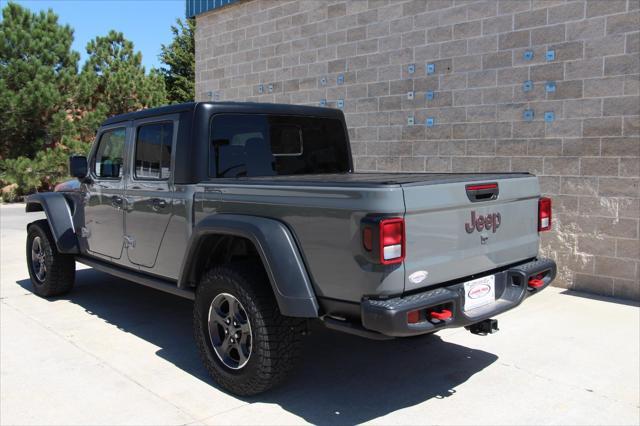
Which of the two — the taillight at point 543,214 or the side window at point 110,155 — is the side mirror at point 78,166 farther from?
the taillight at point 543,214

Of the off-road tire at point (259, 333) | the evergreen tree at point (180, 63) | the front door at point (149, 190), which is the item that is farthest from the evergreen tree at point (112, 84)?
the off-road tire at point (259, 333)

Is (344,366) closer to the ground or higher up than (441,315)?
closer to the ground

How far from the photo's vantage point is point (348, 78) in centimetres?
886

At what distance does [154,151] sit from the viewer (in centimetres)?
478

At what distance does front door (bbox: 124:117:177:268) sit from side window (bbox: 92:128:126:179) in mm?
295

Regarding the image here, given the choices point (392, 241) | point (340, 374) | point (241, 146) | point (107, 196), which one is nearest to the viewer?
point (392, 241)

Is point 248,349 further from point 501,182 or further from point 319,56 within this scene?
point 319,56

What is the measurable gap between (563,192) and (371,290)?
173 inches

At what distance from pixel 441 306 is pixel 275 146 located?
2.07 m

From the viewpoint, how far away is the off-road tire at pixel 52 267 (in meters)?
6.18

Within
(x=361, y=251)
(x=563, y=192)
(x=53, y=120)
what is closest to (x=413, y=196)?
(x=361, y=251)

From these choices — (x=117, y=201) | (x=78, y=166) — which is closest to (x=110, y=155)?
(x=78, y=166)

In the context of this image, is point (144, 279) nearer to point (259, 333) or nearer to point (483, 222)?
point (259, 333)

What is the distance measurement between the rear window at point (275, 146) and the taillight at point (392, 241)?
1716 millimetres
